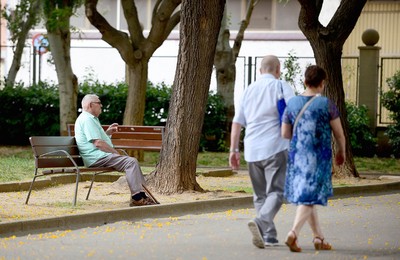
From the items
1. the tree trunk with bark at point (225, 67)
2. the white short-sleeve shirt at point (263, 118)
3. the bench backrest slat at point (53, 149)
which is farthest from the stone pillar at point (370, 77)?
the white short-sleeve shirt at point (263, 118)

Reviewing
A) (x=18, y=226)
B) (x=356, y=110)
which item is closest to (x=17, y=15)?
(x=356, y=110)

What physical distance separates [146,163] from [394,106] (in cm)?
715

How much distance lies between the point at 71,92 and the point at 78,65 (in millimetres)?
14598

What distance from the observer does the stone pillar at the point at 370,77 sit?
29.9 metres

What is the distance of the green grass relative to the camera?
65.9ft

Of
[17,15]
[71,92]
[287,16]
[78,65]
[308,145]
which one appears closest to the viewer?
[308,145]

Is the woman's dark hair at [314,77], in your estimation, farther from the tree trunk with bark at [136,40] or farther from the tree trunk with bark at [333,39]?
the tree trunk with bark at [136,40]

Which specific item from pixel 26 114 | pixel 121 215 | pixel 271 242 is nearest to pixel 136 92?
pixel 26 114

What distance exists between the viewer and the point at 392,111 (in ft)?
95.4

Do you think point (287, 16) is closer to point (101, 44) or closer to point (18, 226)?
point (101, 44)

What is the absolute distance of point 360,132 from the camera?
29234 millimetres

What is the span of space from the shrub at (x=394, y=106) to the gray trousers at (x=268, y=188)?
17.7m

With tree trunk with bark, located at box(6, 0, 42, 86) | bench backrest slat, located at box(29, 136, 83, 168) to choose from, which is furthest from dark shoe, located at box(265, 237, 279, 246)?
tree trunk with bark, located at box(6, 0, 42, 86)

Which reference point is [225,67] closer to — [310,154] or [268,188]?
[268,188]
